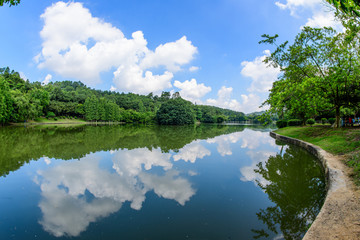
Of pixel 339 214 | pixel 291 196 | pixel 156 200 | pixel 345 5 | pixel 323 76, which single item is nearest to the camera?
pixel 345 5

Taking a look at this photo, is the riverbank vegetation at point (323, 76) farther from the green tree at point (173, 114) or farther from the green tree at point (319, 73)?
the green tree at point (173, 114)

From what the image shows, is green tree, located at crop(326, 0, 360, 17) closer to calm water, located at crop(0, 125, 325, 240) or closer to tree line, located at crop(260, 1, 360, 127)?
calm water, located at crop(0, 125, 325, 240)

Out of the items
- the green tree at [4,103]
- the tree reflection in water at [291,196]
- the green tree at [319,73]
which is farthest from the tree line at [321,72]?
the green tree at [4,103]

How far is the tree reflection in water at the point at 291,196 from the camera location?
3.70 meters

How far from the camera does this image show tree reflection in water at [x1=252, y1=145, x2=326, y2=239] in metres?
3.70

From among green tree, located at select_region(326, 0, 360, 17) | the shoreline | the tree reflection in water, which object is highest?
green tree, located at select_region(326, 0, 360, 17)

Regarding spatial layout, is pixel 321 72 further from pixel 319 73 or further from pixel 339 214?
pixel 339 214

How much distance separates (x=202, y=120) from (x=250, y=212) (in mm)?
96803

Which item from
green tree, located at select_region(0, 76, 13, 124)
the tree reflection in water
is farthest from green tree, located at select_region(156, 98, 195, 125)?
the tree reflection in water

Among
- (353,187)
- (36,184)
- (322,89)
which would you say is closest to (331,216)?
(353,187)

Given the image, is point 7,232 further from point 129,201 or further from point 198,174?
point 198,174

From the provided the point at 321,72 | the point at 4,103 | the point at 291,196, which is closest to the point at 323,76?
the point at 321,72

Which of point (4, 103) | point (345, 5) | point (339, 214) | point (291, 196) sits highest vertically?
point (4, 103)

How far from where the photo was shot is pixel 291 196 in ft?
16.7
